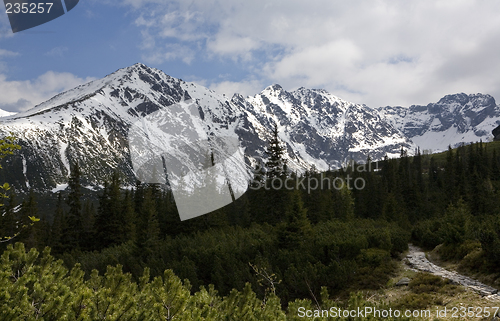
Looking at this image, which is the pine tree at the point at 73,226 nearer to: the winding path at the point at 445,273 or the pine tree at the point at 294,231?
the pine tree at the point at 294,231

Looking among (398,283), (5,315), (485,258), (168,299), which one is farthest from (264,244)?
(5,315)

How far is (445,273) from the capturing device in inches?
406

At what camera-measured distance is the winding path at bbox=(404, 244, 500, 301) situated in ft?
27.0

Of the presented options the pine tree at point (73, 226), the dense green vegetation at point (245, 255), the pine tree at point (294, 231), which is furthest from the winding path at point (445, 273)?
the pine tree at point (73, 226)

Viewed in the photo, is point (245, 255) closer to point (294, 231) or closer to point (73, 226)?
point (294, 231)

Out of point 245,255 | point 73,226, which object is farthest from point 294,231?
point 73,226

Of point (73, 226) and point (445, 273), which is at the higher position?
point (73, 226)

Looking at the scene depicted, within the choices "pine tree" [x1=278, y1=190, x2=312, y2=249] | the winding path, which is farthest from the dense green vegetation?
the winding path

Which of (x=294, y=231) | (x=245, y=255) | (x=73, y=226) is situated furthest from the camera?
(x=73, y=226)

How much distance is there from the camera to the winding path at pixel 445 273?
8218 mm

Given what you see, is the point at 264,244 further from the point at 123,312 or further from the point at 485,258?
the point at 123,312

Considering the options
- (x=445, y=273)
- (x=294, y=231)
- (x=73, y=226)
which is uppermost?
(x=294, y=231)

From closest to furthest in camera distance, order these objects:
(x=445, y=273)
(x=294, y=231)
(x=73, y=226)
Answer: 1. (x=445, y=273)
2. (x=294, y=231)
3. (x=73, y=226)

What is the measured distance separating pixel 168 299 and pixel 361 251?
399 inches
